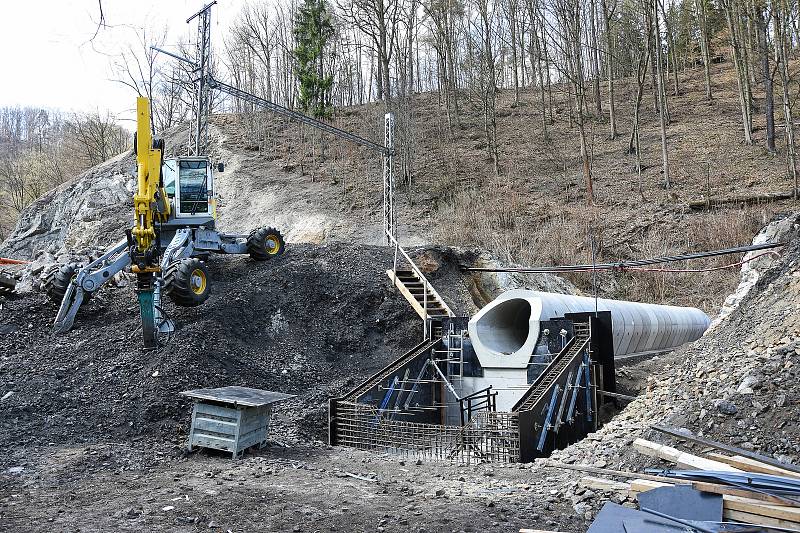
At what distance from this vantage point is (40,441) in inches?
330

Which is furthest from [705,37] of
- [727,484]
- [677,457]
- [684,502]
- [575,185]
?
[684,502]

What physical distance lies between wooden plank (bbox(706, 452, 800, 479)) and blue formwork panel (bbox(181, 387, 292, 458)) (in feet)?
15.8

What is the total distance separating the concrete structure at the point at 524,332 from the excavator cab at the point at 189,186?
697 cm

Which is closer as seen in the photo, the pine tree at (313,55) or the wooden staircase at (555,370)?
the wooden staircase at (555,370)

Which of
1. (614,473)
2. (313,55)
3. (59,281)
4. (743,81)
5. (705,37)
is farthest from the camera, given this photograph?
(313,55)

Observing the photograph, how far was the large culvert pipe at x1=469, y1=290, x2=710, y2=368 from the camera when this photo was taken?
12445mm

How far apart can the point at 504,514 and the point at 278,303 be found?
33.4 ft

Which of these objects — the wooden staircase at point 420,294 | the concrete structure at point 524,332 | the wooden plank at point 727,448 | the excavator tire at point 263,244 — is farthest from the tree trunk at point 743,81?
the wooden plank at point 727,448

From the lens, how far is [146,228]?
37.7ft

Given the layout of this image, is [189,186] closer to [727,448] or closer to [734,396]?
[734,396]

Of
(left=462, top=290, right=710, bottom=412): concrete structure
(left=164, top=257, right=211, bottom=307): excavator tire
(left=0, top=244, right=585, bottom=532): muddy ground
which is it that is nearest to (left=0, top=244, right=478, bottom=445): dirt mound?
(left=0, top=244, right=585, bottom=532): muddy ground

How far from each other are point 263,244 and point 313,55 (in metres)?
23.8

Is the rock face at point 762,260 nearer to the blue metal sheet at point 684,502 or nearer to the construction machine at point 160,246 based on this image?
the blue metal sheet at point 684,502

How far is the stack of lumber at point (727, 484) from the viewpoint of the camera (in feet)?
14.4
